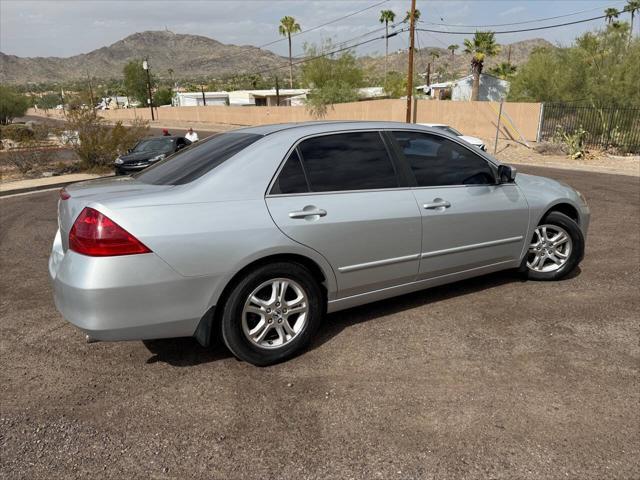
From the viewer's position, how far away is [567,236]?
16.2 feet

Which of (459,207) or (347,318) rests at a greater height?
(459,207)

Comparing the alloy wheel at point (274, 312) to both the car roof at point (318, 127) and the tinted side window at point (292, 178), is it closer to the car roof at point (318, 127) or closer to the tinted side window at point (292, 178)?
the tinted side window at point (292, 178)

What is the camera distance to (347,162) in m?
3.78

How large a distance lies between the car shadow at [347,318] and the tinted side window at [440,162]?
109 centimetres

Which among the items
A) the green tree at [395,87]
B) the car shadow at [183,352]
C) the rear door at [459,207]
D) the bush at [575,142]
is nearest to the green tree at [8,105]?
the green tree at [395,87]

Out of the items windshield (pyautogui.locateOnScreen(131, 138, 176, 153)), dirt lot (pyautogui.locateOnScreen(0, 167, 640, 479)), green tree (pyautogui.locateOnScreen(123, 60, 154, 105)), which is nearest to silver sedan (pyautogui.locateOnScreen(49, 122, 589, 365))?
dirt lot (pyautogui.locateOnScreen(0, 167, 640, 479))

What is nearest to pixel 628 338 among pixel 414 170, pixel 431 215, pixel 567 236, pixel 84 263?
pixel 567 236

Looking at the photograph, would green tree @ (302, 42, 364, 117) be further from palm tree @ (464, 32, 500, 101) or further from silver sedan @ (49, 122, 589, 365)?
silver sedan @ (49, 122, 589, 365)

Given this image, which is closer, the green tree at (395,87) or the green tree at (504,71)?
the green tree at (395,87)

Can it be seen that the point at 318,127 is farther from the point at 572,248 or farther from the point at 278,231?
the point at 572,248

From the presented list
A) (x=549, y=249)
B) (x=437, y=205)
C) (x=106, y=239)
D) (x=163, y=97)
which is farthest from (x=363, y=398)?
(x=163, y=97)

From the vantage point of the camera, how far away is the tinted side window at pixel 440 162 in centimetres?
409

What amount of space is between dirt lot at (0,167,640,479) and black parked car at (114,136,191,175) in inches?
376

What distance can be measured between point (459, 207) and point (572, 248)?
1587 millimetres
